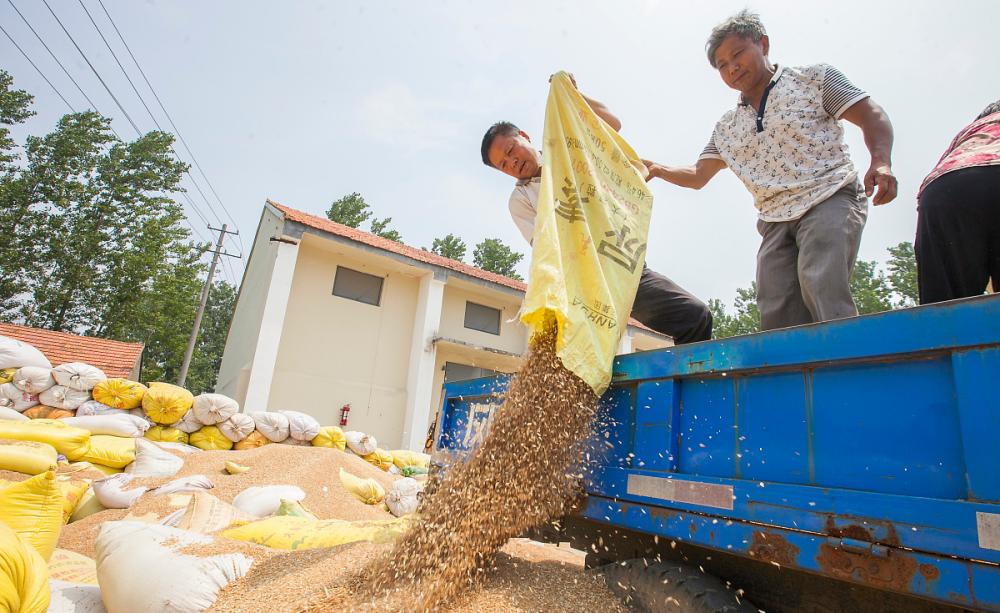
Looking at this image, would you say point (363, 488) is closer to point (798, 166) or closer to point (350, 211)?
point (798, 166)

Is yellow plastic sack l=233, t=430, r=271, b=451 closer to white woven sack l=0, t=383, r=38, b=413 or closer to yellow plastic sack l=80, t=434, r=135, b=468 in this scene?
yellow plastic sack l=80, t=434, r=135, b=468

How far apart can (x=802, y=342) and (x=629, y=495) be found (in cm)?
81

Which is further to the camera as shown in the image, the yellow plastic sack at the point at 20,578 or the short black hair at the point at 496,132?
the short black hair at the point at 496,132

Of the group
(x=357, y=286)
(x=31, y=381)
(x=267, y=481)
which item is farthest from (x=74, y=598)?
(x=357, y=286)

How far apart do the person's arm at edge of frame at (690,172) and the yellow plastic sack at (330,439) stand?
240 inches

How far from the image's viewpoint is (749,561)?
5.78 feet

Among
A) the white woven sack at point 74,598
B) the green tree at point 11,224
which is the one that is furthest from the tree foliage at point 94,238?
the white woven sack at point 74,598

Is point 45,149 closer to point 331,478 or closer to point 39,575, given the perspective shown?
point 331,478

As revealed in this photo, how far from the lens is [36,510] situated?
253cm

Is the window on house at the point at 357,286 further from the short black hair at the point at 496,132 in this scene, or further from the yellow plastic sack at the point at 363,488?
the short black hair at the point at 496,132

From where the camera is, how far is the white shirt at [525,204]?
2.97m

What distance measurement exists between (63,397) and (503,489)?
759 cm

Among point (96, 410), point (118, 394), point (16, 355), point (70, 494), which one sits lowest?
point (70, 494)

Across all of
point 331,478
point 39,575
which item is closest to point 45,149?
point 331,478
